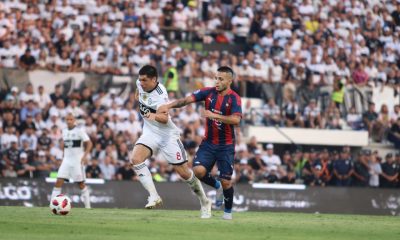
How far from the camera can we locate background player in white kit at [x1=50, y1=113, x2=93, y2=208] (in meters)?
26.2

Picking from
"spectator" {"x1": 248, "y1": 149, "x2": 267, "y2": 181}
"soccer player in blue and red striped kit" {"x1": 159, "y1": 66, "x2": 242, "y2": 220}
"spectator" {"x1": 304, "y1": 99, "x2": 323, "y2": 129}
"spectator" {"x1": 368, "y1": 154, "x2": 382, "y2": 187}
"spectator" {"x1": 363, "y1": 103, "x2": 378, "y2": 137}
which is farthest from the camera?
"spectator" {"x1": 363, "y1": 103, "x2": 378, "y2": 137}

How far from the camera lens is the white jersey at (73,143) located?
2634 centimetres

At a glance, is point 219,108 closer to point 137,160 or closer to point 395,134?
point 137,160

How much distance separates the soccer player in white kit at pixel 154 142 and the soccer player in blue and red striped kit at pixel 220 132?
0.40 metres

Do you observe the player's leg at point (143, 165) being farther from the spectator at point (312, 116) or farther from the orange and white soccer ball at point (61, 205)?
the spectator at point (312, 116)

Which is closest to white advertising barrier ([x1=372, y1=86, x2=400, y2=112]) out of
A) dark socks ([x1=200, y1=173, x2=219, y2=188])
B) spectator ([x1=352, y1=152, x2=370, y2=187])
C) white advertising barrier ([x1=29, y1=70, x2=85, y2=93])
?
spectator ([x1=352, y1=152, x2=370, y2=187])

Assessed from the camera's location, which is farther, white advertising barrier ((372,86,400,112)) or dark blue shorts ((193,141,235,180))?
Result: white advertising barrier ((372,86,400,112))

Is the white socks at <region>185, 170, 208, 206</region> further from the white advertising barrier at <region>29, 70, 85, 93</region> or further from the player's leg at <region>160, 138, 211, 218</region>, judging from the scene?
the white advertising barrier at <region>29, 70, 85, 93</region>

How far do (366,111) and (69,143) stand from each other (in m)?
14.8

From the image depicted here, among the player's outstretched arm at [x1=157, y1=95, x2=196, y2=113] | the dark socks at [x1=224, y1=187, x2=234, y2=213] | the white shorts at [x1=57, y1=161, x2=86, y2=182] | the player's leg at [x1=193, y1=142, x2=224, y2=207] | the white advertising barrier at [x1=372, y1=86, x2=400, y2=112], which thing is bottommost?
the white shorts at [x1=57, y1=161, x2=86, y2=182]

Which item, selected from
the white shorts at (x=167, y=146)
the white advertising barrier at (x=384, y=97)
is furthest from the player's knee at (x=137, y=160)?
the white advertising barrier at (x=384, y=97)

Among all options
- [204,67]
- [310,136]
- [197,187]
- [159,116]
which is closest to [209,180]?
[197,187]

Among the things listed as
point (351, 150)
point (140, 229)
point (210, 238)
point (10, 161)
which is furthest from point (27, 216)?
point (351, 150)

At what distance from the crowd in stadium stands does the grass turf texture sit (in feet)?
38.2
